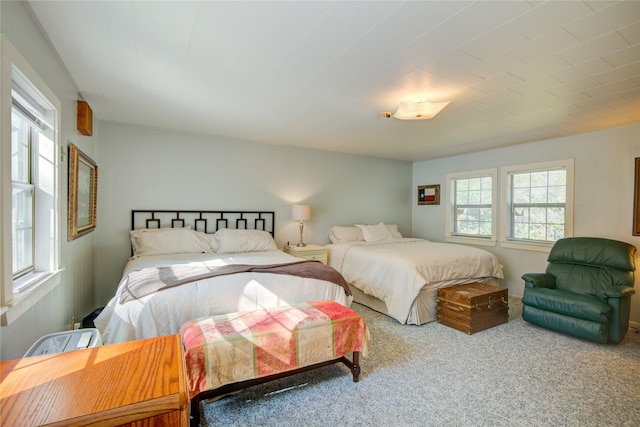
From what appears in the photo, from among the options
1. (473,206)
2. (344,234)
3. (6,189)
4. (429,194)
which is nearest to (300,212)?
(344,234)

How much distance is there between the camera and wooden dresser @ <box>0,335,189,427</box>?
0.84 meters

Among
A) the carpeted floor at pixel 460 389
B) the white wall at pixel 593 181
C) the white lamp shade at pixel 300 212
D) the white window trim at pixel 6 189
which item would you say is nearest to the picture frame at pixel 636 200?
the white wall at pixel 593 181

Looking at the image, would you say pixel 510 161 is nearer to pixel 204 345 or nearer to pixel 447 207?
pixel 447 207

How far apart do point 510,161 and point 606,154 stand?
1.11 meters

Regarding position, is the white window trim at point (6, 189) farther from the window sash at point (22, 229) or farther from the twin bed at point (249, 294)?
the twin bed at point (249, 294)

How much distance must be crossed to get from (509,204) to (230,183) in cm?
427

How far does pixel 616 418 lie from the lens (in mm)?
1875

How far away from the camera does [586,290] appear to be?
3.32 metres

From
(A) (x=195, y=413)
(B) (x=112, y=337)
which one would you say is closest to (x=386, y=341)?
(A) (x=195, y=413)

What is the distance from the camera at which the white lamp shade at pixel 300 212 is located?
15.0 feet

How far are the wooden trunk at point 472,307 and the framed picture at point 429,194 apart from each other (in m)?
2.44

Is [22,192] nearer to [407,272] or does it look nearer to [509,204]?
[407,272]

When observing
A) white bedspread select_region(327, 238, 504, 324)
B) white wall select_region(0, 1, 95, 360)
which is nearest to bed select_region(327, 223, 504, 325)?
white bedspread select_region(327, 238, 504, 324)

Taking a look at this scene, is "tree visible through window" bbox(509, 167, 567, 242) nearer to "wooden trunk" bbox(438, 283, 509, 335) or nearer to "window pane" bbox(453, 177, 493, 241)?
"window pane" bbox(453, 177, 493, 241)
